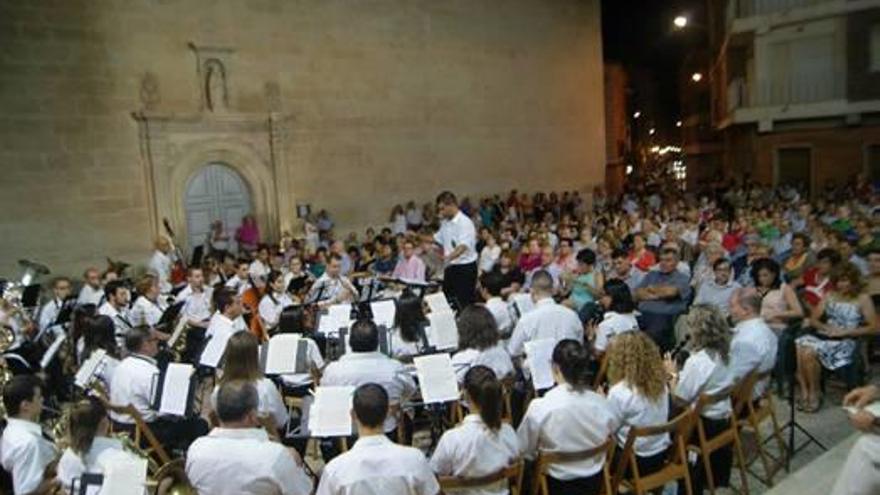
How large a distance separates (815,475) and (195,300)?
630 cm

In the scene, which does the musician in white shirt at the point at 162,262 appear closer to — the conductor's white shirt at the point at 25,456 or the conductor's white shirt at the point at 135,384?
the conductor's white shirt at the point at 135,384

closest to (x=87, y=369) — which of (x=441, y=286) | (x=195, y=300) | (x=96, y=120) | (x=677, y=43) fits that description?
(x=195, y=300)

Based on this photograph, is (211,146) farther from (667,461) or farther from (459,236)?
(667,461)

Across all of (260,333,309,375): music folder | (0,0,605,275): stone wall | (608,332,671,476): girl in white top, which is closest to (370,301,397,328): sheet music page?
(260,333,309,375): music folder

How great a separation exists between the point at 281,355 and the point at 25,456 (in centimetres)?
176

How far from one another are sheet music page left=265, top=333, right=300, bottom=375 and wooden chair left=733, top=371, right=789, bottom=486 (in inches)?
120

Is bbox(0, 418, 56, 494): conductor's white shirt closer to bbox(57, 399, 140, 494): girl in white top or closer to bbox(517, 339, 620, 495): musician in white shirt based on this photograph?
bbox(57, 399, 140, 494): girl in white top

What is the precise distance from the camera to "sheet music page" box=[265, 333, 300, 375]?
206 inches

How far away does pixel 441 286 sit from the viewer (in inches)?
358

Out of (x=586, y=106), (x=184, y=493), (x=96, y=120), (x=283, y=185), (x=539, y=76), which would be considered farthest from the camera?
(x=586, y=106)

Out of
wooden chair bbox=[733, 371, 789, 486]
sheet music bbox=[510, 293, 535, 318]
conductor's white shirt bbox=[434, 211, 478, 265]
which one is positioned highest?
conductor's white shirt bbox=[434, 211, 478, 265]

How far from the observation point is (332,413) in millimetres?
3951

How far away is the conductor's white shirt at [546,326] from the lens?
224 inches

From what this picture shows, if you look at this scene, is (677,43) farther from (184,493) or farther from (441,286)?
(184,493)
